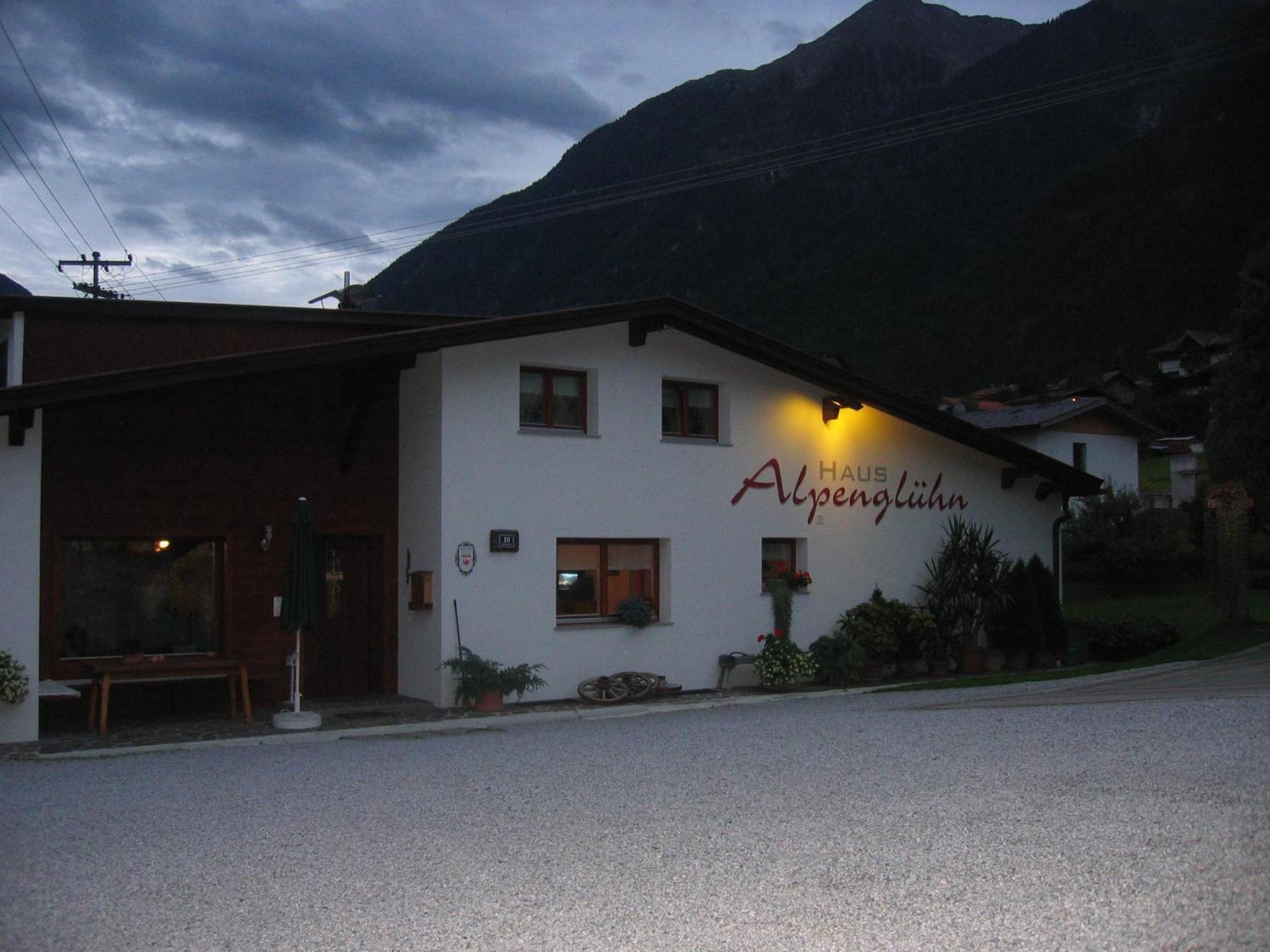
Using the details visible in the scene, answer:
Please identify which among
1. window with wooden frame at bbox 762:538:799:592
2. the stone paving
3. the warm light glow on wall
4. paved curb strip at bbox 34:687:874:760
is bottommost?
paved curb strip at bbox 34:687:874:760

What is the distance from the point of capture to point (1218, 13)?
148 metres

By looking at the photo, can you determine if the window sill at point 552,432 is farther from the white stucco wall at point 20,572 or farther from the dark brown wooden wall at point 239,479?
the white stucco wall at point 20,572

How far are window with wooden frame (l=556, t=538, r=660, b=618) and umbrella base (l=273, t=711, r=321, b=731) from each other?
3929mm

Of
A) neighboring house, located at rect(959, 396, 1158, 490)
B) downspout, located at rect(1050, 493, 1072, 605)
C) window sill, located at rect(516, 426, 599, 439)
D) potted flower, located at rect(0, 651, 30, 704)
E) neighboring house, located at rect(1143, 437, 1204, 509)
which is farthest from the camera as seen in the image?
neighboring house, located at rect(959, 396, 1158, 490)

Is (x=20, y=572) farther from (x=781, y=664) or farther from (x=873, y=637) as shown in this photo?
(x=873, y=637)

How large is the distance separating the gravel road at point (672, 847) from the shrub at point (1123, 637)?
11979 millimetres

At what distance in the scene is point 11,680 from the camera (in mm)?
12195

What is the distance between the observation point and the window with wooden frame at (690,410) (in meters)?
17.3

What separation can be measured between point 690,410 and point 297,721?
23.3 ft

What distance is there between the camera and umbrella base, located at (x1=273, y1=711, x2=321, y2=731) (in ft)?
42.1

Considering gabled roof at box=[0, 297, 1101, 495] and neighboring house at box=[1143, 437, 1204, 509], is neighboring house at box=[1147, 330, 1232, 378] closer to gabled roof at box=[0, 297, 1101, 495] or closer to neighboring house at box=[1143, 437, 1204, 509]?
neighboring house at box=[1143, 437, 1204, 509]

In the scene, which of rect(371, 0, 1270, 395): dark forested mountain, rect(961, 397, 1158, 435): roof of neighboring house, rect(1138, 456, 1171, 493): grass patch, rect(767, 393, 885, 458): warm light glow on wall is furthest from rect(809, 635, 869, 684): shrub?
rect(371, 0, 1270, 395): dark forested mountain

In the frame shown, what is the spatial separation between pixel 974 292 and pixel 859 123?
4657cm

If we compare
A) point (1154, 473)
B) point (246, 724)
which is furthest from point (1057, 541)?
point (1154, 473)
